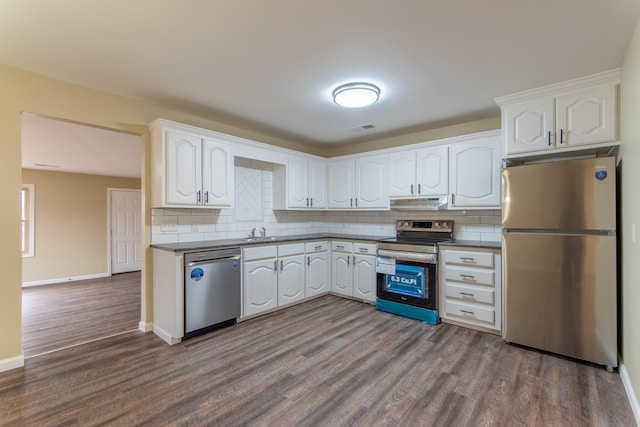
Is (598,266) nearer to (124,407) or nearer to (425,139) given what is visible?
(425,139)

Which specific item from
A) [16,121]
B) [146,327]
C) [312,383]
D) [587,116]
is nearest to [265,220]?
[146,327]

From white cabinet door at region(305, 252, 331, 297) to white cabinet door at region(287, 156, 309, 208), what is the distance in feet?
2.74

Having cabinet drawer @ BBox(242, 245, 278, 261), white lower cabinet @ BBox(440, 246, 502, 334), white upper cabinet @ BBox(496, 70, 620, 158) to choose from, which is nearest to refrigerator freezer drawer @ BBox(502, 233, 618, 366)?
white lower cabinet @ BBox(440, 246, 502, 334)

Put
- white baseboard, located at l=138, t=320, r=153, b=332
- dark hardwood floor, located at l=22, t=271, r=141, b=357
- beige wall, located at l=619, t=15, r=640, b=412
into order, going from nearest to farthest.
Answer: beige wall, located at l=619, t=15, r=640, b=412 < dark hardwood floor, located at l=22, t=271, r=141, b=357 < white baseboard, located at l=138, t=320, r=153, b=332

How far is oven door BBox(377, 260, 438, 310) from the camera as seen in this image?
343 cm

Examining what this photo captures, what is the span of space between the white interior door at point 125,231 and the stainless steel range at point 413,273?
6.07 meters

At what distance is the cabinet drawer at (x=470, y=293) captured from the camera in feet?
10.3

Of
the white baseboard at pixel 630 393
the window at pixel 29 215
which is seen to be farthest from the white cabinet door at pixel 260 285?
the window at pixel 29 215

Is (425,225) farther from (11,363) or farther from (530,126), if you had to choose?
(11,363)

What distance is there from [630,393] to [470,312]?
52.3 inches

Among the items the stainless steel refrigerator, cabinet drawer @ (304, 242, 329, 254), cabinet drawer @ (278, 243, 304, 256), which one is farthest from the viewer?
cabinet drawer @ (304, 242, 329, 254)

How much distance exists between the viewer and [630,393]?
1990 mm

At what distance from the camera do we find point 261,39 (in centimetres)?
206

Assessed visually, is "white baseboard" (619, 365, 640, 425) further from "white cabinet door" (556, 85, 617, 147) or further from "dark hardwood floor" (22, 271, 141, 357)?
"dark hardwood floor" (22, 271, 141, 357)
